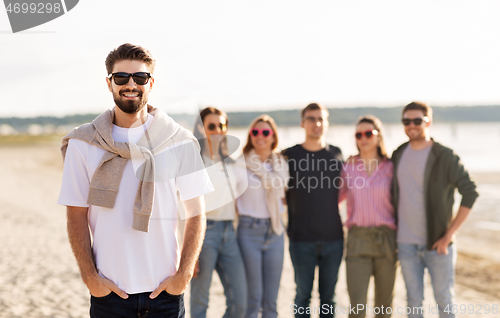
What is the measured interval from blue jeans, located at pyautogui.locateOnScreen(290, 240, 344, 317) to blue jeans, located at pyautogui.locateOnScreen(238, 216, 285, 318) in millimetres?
193

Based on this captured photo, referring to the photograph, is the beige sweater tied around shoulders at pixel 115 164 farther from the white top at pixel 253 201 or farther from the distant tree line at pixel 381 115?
the distant tree line at pixel 381 115

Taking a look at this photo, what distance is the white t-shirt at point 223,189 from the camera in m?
3.68

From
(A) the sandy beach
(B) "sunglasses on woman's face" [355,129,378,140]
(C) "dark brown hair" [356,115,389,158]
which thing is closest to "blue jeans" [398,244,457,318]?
(C) "dark brown hair" [356,115,389,158]

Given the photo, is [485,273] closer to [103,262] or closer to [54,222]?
[103,262]

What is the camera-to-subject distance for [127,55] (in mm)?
2168

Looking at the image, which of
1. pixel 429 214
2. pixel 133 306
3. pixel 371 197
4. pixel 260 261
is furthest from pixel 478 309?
pixel 133 306

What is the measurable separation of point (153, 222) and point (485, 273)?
23.7 ft

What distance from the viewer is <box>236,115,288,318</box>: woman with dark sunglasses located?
3.76 m

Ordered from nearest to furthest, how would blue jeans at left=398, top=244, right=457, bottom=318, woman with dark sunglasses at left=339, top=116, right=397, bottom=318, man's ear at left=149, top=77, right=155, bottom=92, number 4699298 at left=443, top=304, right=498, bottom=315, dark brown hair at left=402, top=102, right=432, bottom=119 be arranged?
1. man's ear at left=149, top=77, right=155, bottom=92
2. blue jeans at left=398, top=244, right=457, bottom=318
3. woman with dark sunglasses at left=339, top=116, right=397, bottom=318
4. dark brown hair at left=402, top=102, right=432, bottom=119
5. number 4699298 at left=443, top=304, right=498, bottom=315

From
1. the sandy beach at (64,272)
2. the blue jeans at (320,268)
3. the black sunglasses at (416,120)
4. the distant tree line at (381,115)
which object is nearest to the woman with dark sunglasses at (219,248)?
the blue jeans at (320,268)

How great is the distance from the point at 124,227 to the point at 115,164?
0.34 meters

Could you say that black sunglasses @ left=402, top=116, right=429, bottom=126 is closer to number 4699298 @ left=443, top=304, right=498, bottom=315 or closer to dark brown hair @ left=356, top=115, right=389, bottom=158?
dark brown hair @ left=356, top=115, right=389, bottom=158

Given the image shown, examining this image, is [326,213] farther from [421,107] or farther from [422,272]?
[421,107]

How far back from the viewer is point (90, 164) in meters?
2.14
